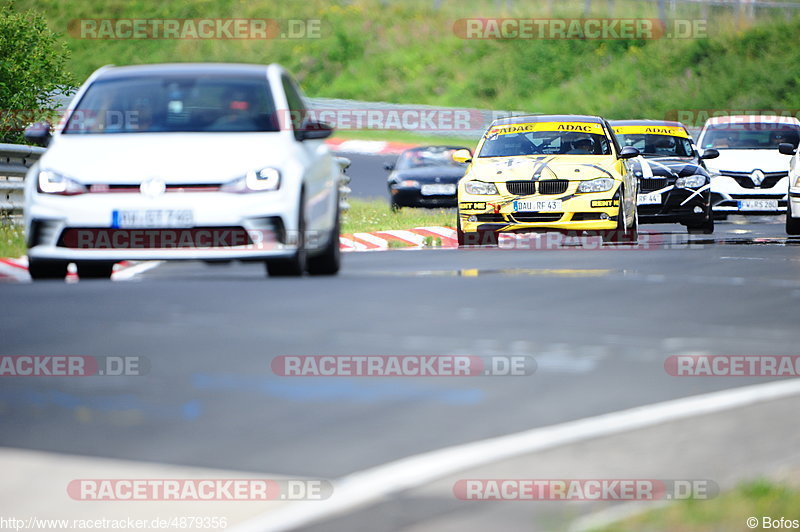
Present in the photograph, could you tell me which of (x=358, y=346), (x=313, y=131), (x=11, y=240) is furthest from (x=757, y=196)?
(x=358, y=346)

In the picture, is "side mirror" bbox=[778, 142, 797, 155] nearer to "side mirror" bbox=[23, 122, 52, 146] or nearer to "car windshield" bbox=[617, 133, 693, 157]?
"car windshield" bbox=[617, 133, 693, 157]

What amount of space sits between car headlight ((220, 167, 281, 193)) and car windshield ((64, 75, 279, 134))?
84 centimetres

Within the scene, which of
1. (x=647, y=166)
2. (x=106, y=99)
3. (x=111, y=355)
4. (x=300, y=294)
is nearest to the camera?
(x=111, y=355)

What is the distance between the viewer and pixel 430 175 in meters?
27.3

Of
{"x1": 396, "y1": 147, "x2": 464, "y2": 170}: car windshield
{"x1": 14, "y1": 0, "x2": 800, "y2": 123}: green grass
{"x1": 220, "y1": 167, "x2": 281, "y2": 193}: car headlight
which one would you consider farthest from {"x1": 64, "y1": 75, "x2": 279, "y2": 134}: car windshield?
{"x1": 14, "y1": 0, "x2": 800, "y2": 123}: green grass

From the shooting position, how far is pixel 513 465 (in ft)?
19.3

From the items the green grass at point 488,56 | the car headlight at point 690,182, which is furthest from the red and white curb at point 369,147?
the car headlight at point 690,182

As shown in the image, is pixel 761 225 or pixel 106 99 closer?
pixel 106 99

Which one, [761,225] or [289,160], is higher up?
[289,160]

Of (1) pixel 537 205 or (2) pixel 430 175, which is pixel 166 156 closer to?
(1) pixel 537 205

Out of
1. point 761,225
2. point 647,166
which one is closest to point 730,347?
point 647,166

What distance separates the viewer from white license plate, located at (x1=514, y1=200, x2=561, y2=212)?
1791cm

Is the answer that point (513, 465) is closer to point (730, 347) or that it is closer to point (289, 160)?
point (730, 347)

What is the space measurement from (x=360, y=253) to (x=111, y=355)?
9269mm
